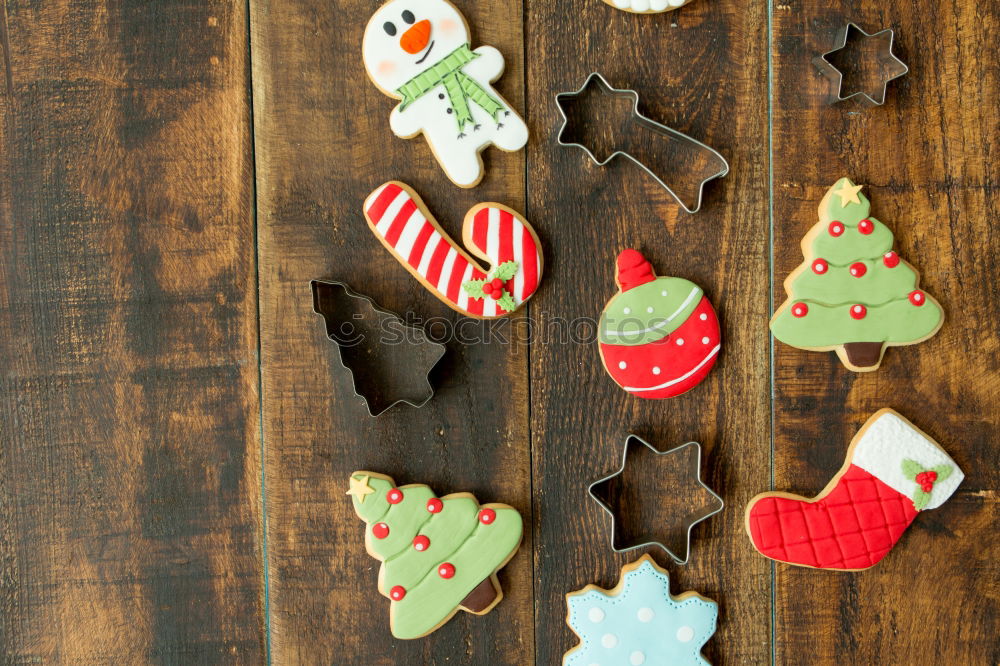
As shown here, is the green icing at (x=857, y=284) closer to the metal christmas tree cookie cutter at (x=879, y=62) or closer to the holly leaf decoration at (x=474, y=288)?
the metal christmas tree cookie cutter at (x=879, y=62)

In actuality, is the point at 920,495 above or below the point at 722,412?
below

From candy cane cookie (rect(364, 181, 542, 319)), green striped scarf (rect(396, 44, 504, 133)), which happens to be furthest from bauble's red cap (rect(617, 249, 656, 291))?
green striped scarf (rect(396, 44, 504, 133))

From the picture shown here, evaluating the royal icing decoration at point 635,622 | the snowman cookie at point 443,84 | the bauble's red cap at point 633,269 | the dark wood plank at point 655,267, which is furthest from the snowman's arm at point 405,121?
the royal icing decoration at point 635,622

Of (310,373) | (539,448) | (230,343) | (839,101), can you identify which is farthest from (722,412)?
(230,343)

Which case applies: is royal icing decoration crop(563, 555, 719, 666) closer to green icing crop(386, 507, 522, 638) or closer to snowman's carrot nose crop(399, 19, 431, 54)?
green icing crop(386, 507, 522, 638)

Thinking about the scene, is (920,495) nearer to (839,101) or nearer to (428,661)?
(839,101)

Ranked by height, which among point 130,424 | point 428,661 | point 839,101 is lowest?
point 428,661
